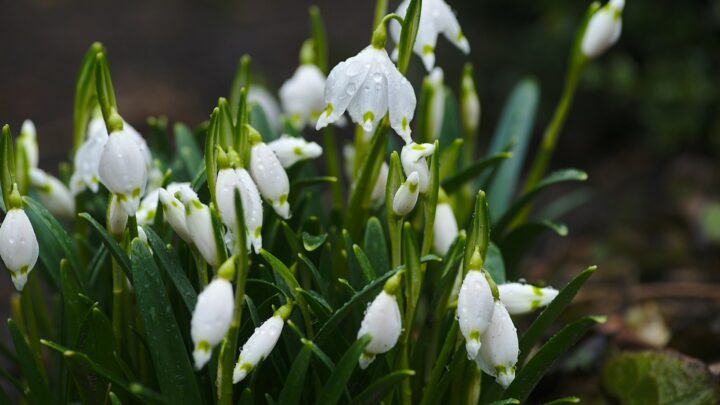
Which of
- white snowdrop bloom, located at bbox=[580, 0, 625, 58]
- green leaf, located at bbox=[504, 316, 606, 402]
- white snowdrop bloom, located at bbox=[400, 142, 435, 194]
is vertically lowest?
green leaf, located at bbox=[504, 316, 606, 402]

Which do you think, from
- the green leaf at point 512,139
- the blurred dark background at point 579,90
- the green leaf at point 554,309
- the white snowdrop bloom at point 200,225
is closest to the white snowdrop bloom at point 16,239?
the white snowdrop bloom at point 200,225

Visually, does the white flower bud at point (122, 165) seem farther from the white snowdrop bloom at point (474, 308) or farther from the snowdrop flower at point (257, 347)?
the white snowdrop bloom at point (474, 308)

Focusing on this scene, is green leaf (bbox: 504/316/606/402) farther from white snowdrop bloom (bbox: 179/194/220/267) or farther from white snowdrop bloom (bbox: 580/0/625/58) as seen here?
white snowdrop bloom (bbox: 580/0/625/58)

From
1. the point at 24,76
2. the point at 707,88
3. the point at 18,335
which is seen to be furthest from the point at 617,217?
the point at 24,76

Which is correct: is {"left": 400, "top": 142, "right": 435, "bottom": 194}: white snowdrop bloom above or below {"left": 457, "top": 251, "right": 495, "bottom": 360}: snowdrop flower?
above

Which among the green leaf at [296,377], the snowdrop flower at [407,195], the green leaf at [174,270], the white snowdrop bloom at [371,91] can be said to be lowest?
the green leaf at [296,377]

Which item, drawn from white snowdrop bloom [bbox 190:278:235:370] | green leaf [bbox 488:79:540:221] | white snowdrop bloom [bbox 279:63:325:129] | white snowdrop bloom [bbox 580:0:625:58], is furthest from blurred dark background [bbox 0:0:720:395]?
white snowdrop bloom [bbox 190:278:235:370]

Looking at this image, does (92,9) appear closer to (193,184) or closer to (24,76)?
(24,76)
